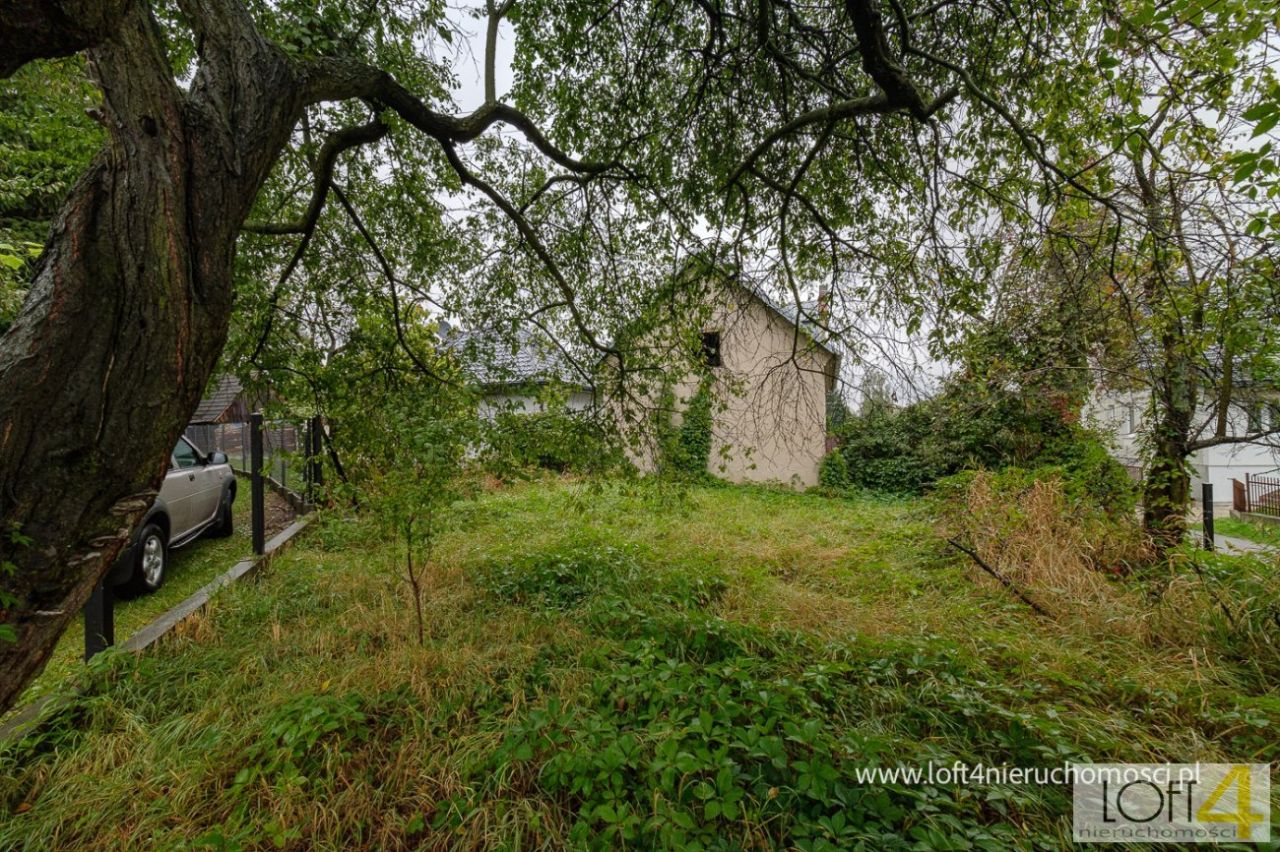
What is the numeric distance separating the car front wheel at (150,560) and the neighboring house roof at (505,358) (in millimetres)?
3137

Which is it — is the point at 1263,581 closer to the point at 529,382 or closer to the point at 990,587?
the point at 990,587

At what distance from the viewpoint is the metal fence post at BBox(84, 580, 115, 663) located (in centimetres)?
286

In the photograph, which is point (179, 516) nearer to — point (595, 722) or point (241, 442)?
point (241, 442)

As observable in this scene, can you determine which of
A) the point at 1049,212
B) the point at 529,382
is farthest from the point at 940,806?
the point at 1049,212

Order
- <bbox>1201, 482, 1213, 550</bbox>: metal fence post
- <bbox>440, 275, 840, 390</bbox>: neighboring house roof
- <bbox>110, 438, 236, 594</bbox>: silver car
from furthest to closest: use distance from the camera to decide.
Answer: <bbox>1201, 482, 1213, 550</bbox>: metal fence post < <bbox>110, 438, 236, 594</bbox>: silver car < <bbox>440, 275, 840, 390</bbox>: neighboring house roof

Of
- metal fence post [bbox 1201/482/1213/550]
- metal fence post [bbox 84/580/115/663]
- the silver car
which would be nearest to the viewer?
metal fence post [bbox 84/580/115/663]

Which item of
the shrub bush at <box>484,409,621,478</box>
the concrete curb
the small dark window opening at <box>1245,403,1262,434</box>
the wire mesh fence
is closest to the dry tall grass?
the small dark window opening at <box>1245,403,1262,434</box>

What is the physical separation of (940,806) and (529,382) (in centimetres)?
326

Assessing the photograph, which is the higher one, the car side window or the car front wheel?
the car side window

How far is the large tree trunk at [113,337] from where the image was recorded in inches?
49.1

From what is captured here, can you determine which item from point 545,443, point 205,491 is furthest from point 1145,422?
point 205,491

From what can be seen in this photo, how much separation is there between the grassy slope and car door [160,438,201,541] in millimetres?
1832

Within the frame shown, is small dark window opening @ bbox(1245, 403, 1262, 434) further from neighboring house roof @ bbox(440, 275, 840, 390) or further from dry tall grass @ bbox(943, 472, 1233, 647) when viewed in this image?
neighboring house roof @ bbox(440, 275, 840, 390)

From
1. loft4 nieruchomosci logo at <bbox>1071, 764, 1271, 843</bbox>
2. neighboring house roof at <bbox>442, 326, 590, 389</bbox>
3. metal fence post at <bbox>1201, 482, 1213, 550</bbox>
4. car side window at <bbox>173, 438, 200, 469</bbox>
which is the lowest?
loft4 nieruchomosci logo at <bbox>1071, 764, 1271, 843</bbox>
